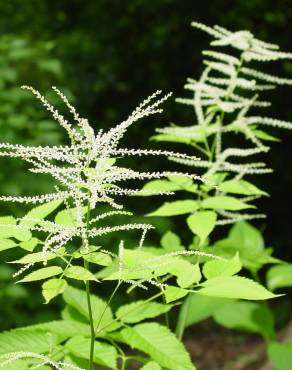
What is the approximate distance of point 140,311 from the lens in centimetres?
219

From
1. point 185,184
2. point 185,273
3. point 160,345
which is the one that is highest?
point 185,184

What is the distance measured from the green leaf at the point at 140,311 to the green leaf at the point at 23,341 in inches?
11.4

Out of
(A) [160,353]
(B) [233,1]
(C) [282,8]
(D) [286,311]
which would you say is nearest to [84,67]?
(B) [233,1]

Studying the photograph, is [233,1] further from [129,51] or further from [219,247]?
[219,247]

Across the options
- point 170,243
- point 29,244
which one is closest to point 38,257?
point 29,244

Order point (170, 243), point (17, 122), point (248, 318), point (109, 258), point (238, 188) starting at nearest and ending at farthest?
point (109, 258)
point (238, 188)
point (170, 243)
point (248, 318)
point (17, 122)

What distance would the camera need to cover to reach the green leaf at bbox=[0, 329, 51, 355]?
6.38 feet

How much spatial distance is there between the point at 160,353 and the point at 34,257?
22.8 inches

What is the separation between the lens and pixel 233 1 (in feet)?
27.4

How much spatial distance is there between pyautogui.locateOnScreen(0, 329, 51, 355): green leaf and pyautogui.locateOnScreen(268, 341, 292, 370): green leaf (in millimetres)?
1491

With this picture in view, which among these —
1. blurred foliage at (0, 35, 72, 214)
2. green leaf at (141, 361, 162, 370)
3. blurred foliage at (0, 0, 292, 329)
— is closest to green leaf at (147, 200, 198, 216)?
green leaf at (141, 361, 162, 370)

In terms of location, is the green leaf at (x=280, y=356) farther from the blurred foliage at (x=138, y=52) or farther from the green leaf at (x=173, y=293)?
the blurred foliage at (x=138, y=52)

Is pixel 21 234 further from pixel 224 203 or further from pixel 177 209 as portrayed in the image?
pixel 224 203

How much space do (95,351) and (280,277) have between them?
1631mm
